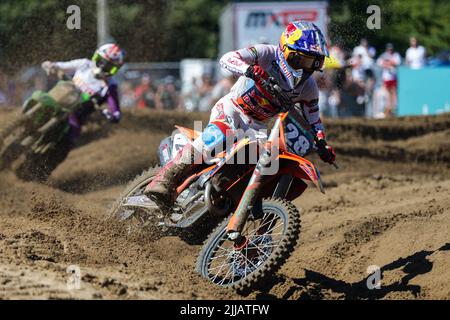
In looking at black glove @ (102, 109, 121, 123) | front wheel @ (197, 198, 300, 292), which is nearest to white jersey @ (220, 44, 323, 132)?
front wheel @ (197, 198, 300, 292)

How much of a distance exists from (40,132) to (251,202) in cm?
649

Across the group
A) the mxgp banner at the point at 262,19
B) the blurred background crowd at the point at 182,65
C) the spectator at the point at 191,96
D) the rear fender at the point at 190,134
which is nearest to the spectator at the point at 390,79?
the blurred background crowd at the point at 182,65

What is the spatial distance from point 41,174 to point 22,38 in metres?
3.72

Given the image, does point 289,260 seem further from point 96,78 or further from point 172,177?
point 96,78

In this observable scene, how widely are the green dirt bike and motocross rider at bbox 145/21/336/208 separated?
16.8 feet

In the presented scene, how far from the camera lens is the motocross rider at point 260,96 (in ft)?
21.3

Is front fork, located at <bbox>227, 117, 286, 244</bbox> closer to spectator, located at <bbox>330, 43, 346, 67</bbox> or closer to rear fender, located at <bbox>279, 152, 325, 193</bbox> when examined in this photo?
rear fender, located at <bbox>279, 152, 325, 193</bbox>

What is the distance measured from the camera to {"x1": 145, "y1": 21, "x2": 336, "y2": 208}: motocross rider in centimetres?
649

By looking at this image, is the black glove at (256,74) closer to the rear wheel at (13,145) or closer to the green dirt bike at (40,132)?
the green dirt bike at (40,132)

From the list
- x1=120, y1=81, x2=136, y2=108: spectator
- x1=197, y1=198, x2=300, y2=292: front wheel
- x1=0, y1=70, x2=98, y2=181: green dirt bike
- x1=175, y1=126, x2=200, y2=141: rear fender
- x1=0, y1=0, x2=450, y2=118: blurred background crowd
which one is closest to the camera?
x1=197, y1=198, x2=300, y2=292: front wheel

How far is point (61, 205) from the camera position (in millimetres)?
8602

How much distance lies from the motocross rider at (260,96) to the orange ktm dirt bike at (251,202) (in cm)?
13

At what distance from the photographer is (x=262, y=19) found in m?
22.9

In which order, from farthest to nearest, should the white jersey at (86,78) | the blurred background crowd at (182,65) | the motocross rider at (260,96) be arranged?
the blurred background crowd at (182,65) < the white jersey at (86,78) < the motocross rider at (260,96)
